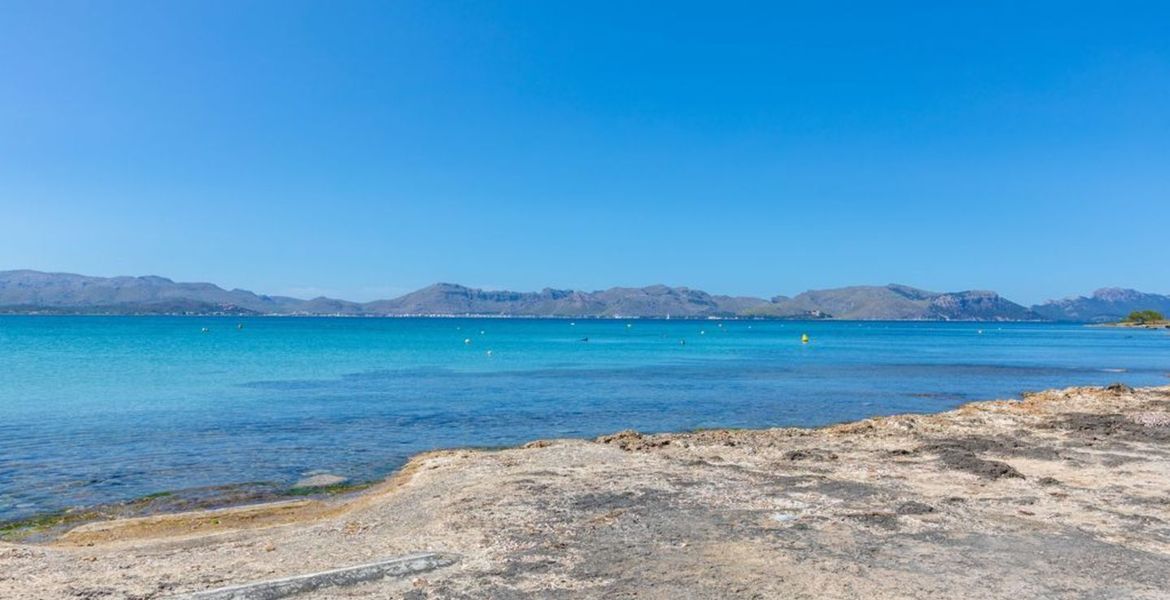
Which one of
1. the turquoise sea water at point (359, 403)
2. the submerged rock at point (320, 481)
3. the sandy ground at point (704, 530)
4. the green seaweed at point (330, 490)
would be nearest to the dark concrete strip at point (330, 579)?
the sandy ground at point (704, 530)

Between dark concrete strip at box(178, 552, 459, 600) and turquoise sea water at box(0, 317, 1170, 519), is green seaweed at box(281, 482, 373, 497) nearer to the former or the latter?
turquoise sea water at box(0, 317, 1170, 519)

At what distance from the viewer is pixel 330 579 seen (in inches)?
339

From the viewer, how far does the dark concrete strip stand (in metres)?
8.09

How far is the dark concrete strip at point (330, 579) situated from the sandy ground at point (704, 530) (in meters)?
0.23

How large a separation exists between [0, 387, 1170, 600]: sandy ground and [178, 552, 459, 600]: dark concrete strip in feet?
0.76

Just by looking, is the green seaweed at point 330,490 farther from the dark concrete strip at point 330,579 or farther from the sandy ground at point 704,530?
the dark concrete strip at point 330,579

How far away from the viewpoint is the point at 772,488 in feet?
44.7

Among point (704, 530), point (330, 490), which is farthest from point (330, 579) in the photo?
point (330, 490)

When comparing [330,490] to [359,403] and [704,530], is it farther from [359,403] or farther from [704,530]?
[359,403]

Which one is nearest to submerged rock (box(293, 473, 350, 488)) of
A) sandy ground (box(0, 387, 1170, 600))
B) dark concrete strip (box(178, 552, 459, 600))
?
sandy ground (box(0, 387, 1170, 600))

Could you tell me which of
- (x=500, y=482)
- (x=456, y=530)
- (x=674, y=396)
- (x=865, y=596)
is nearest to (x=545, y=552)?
(x=456, y=530)

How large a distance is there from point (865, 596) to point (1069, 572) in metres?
2.65

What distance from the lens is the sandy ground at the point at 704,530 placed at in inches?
339

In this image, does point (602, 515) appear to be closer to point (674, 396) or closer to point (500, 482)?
point (500, 482)
